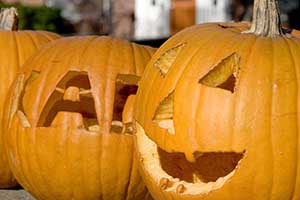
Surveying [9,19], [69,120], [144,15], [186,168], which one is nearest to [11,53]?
[9,19]

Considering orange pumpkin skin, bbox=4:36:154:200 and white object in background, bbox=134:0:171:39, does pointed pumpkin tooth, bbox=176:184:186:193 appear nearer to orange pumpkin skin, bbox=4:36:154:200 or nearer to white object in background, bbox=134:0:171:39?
orange pumpkin skin, bbox=4:36:154:200

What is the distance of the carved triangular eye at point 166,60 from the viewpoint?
3.68m

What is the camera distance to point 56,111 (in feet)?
13.2

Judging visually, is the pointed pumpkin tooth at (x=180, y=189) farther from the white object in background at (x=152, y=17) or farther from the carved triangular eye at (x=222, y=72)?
the white object in background at (x=152, y=17)

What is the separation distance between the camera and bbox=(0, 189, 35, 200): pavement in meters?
4.61

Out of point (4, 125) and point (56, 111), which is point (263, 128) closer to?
point (56, 111)

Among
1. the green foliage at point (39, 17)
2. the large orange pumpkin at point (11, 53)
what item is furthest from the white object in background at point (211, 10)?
the large orange pumpkin at point (11, 53)

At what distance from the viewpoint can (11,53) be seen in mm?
4648

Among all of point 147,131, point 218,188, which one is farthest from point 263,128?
point 147,131

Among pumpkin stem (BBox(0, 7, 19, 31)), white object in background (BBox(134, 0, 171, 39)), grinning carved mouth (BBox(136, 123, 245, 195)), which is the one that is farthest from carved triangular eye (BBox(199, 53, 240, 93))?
white object in background (BBox(134, 0, 171, 39))

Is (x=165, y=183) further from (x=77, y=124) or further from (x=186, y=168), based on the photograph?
(x=77, y=124)

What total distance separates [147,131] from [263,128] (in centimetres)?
60

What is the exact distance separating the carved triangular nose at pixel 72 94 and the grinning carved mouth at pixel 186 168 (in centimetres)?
46

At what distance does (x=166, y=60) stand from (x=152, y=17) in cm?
1772
